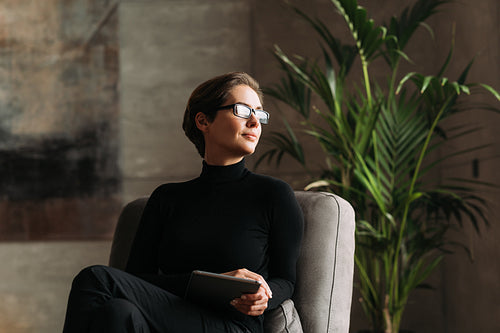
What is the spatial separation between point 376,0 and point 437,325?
2082mm

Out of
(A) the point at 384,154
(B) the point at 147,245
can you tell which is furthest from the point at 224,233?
(A) the point at 384,154

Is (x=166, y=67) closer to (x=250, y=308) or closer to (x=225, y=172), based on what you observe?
(x=225, y=172)

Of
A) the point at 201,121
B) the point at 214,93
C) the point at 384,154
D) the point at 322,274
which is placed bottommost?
the point at 322,274

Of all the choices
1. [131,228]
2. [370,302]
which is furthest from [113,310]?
[370,302]

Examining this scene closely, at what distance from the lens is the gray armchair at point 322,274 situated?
1.69 m

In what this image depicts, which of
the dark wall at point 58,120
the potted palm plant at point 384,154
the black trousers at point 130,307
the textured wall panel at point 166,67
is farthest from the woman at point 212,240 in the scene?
the dark wall at point 58,120

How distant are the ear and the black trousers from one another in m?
0.61

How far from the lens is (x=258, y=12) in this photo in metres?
3.68

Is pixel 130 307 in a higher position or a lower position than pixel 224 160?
lower

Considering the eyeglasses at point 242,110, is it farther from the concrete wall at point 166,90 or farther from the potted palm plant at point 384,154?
the concrete wall at point 166,90

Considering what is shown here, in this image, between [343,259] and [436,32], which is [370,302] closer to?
[343,259]

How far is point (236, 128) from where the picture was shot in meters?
1.77

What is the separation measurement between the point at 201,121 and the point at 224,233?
0.41 metres

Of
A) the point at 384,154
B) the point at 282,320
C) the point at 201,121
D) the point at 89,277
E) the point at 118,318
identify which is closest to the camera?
the point at 118,318
